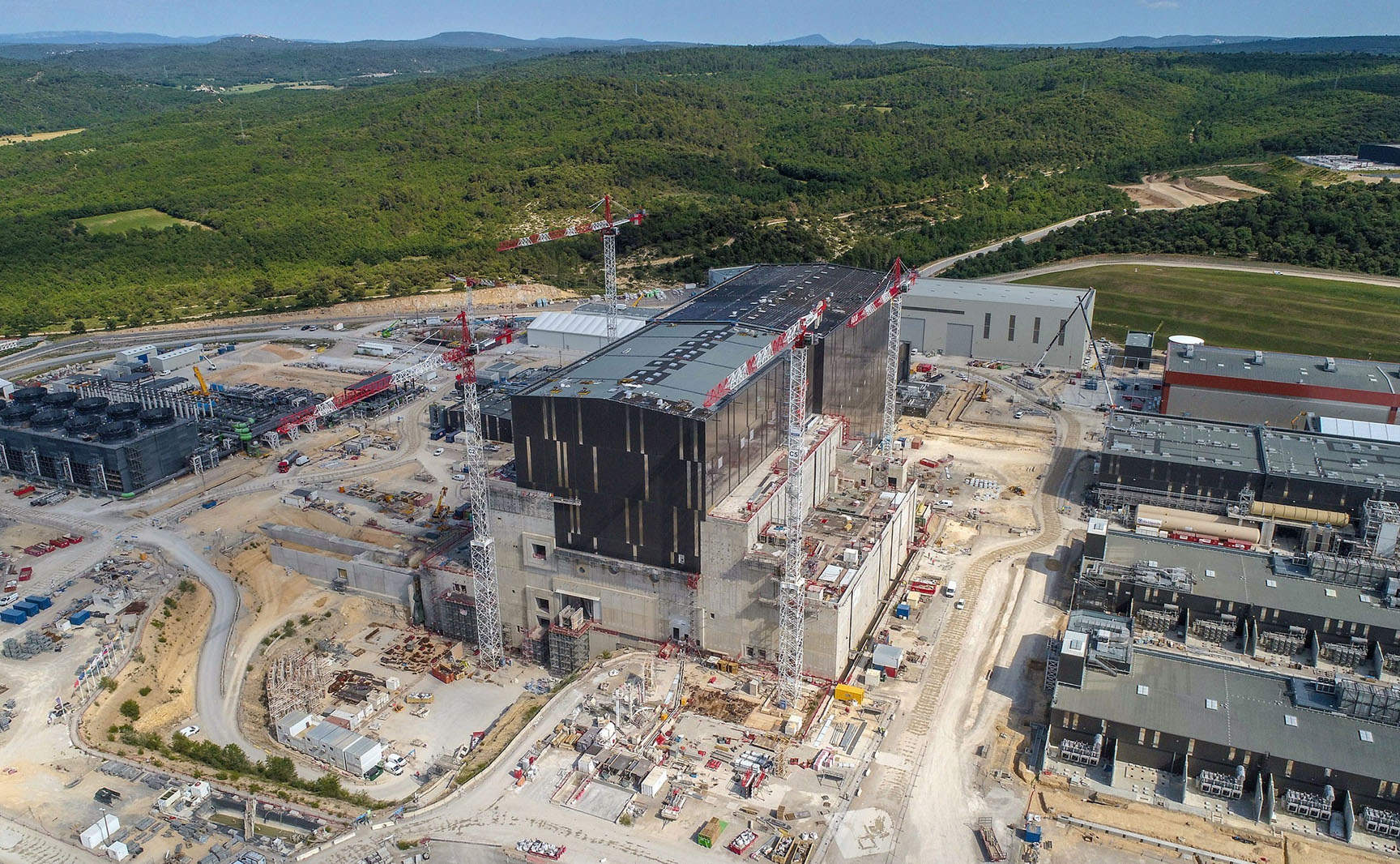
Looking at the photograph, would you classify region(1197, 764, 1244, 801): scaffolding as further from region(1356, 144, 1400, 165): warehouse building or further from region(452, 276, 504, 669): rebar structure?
region(1356, 144, 1400, 165): warehouse building

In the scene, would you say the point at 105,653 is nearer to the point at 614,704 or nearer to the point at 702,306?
the point at 614,704

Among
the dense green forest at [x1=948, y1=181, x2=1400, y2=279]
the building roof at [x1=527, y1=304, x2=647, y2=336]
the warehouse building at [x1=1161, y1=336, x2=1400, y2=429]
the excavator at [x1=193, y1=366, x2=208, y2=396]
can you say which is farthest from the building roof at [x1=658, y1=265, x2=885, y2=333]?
the dense green forest at [x1=948, y1=181, x2=1400, y2=279]

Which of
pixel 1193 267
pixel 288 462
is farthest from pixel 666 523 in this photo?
pixel 1193 267

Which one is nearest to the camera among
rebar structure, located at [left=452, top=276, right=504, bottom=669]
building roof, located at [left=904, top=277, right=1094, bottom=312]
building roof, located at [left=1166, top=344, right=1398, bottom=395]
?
Result: rebar structure, located at [left=452, top=276, right=504, bottom=669]

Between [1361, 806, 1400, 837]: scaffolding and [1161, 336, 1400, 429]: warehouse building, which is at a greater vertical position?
[1161, 336, 1400, 429]: warehouse building

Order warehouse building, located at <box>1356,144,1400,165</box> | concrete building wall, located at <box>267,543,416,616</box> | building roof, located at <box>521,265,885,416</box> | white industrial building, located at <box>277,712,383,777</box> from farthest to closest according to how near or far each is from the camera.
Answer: warehouse building, located at <box>1356,144,1400,165</box>, concrete building wall, located at <box>267,543,416,616</box>, building roof, located at <box>521,265,885,416</box>, white industrial building, located at <box>277,712,383,777</box>

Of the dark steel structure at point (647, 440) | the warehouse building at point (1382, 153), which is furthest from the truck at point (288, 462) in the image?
the warehouse building at point (1382, 153)

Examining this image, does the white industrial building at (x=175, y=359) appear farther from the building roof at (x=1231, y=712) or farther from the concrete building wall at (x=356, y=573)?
the building roof at (x=1231, y=712)
